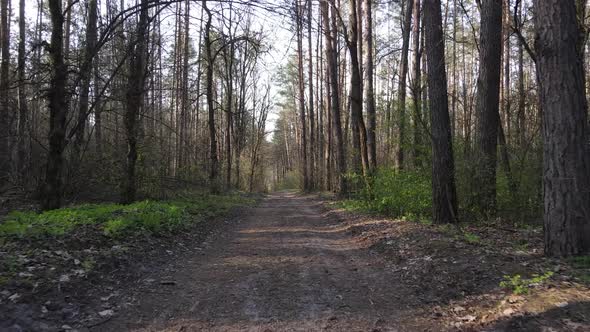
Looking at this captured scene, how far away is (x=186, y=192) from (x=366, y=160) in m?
7.66

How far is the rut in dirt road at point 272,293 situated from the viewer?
13.6 ft

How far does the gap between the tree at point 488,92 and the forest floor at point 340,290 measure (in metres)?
1.15

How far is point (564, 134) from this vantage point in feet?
16.2

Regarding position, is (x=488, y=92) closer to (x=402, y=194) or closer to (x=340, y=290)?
(x=402, y=194)

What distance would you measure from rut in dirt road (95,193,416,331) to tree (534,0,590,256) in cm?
219

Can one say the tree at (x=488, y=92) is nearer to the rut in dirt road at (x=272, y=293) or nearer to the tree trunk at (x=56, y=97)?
the rut in dirt road at (x=272, y=293)

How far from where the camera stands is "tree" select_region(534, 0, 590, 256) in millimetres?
4895

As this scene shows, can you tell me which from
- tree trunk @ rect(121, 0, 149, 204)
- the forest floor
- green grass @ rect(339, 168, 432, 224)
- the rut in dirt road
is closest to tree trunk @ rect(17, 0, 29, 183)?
tree trunk @ rect(121, 0, 149, 204)

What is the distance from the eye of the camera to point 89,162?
12641mm

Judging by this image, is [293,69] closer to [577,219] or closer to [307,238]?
[307,238]

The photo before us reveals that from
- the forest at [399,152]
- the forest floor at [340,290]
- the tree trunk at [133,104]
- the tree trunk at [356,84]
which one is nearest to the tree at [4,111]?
the forest at [399,152]

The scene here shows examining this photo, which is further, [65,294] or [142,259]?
[142,259]

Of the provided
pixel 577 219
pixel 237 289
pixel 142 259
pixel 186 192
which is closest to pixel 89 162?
pixel 186 192

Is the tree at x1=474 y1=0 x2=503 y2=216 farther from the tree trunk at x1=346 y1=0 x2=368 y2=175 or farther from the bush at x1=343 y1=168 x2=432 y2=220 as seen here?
the tree trunk at x1=346 y1=0 x2=368 y2=175
